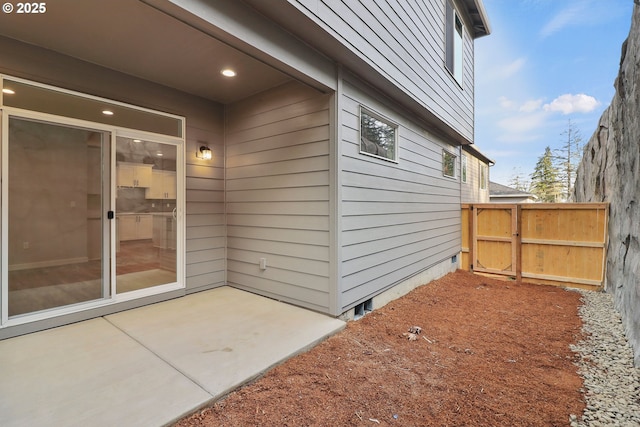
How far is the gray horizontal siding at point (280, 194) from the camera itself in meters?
3.40

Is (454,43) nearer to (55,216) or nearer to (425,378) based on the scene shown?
(425,378)

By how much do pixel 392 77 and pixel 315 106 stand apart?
125 cm

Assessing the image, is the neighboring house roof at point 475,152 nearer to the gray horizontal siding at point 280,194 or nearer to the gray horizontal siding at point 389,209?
the gray horizontal siding at point 389,209

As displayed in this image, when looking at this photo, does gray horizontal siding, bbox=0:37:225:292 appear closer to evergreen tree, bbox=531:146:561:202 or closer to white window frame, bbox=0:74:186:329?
white window frame, bbox=0:74:186:329

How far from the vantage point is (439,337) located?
323 centimetres

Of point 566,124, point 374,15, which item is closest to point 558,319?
point 374,15

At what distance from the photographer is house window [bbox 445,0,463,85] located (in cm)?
596

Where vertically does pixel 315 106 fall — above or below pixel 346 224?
above

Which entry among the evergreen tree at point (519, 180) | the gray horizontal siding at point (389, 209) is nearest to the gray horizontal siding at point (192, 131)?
the gray horizontal siding at point (389, 209)

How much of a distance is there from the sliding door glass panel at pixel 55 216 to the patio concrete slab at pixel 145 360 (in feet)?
1.43

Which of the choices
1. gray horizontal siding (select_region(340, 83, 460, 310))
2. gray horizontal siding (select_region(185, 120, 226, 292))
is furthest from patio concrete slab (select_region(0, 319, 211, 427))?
gray horizontal siding (select_region(340, 83, 460, 310))

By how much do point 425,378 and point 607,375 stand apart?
1568 millimetres

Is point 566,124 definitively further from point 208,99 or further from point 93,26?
point 93,26

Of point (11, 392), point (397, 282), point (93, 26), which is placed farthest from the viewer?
point (397, 282)
